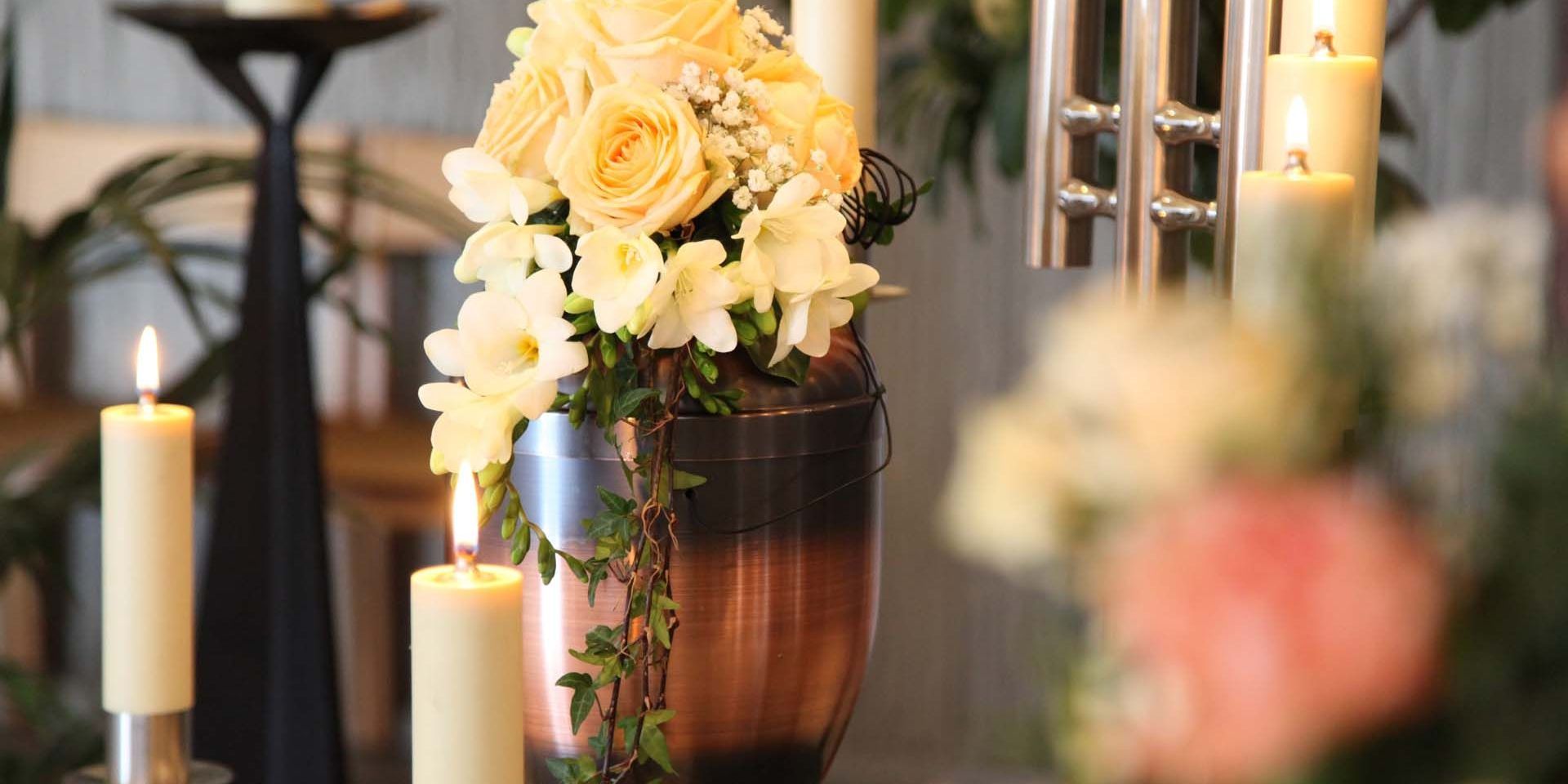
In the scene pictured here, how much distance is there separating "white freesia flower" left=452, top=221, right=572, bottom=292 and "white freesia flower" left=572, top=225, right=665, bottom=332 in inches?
0.7

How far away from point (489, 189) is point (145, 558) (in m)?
0.22

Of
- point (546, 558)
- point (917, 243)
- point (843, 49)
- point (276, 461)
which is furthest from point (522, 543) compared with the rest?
point (917, 243)

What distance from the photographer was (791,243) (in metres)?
0.60

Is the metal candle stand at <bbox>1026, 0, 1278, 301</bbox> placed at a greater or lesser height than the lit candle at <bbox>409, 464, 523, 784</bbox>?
greater

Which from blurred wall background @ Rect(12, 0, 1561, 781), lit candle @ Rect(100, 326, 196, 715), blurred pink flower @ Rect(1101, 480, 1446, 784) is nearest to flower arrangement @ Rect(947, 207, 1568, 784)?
blurred pink flower @ Rect(1101, 480, 1446, 784)

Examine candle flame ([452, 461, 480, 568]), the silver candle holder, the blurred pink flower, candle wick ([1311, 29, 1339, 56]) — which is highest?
candle wick ([1311, 29, 1339, 56])

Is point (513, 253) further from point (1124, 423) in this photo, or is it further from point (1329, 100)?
point (1124, 423)

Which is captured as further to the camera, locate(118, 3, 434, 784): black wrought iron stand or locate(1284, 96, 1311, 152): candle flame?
locate(118, 3, 434, 784): black wrought iron stand

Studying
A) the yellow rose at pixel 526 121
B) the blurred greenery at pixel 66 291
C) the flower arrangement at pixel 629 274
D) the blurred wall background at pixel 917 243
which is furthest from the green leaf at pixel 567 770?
the blurred wall background at pixel 917 243

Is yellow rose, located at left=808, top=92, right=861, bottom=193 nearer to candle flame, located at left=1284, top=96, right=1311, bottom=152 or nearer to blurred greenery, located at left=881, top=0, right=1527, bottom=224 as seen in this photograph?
candle flame, located at left=1284, top=96, right=1311, bottom=152

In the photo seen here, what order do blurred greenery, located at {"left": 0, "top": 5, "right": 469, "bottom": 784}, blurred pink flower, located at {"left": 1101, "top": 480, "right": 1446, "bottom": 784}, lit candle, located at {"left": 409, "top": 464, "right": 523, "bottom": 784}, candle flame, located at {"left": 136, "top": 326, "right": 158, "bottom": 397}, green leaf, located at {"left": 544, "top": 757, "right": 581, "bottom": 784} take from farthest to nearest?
1. blurred greenery, located at {"left": 0, "top": 5, "right": 469, "bottom": 784}
2. candle flame, located at {"left": 136, "top": 326, "right": 158, "bottom": 397}
3. green leaf, located at {"left": 544, "top": 757, "right": 581, "bottom": 784}
4. lit candle, located at {"left": 409, "top": 464, "right": 523, "bottom": 784}
5. blurred pink flower, located at {"left": 1101, "top": 480, "right": 1446, "bottom": 784}

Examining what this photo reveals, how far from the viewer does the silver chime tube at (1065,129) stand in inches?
30.8

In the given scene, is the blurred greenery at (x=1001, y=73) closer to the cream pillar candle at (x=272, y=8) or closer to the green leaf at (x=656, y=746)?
the cream pillar candle at (x=272, y=8)

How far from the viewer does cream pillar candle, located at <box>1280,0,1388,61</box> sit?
66 centimetres
